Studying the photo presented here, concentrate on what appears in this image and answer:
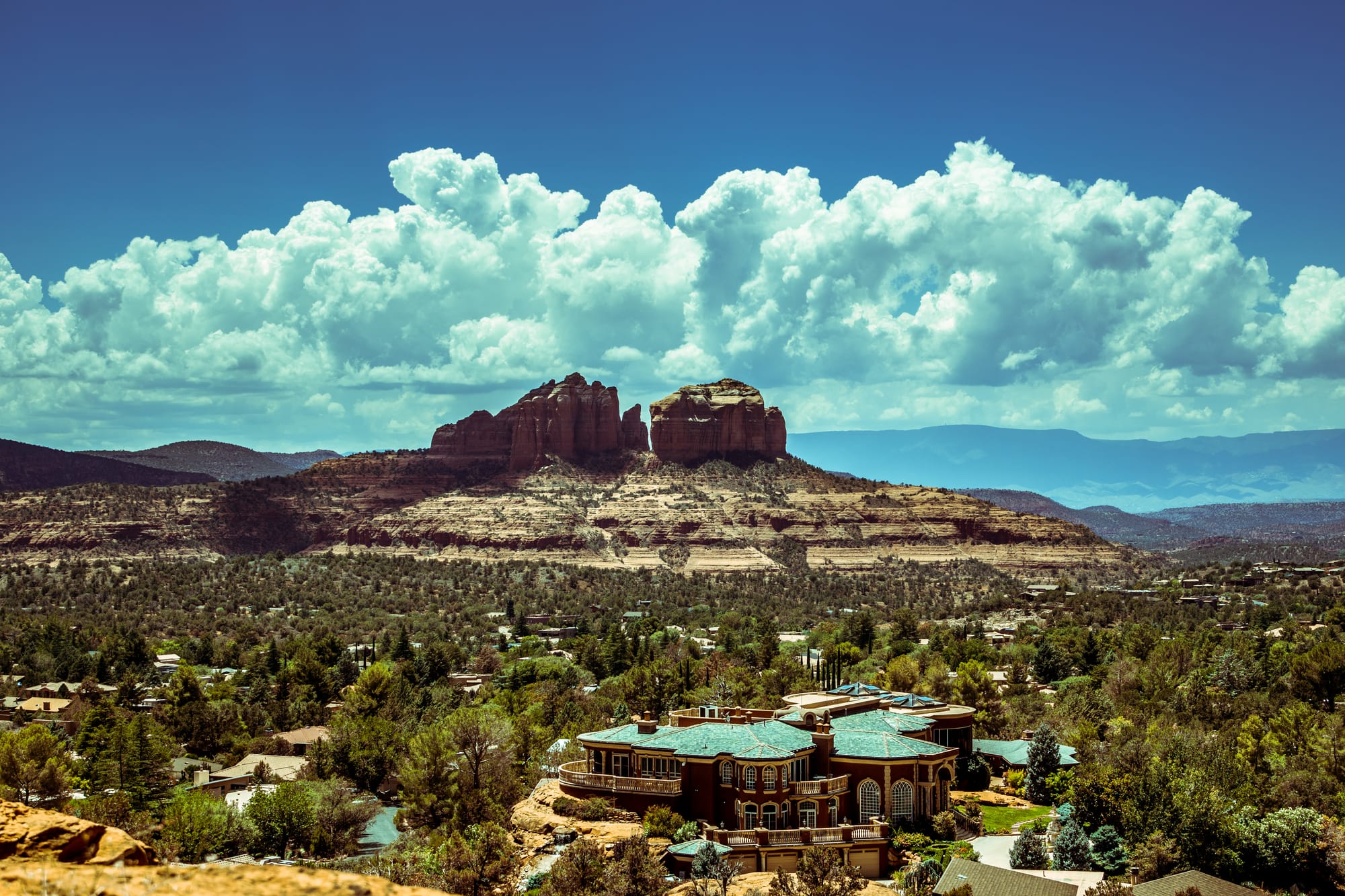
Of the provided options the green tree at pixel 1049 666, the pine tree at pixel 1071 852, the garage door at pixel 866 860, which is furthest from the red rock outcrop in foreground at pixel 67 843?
the green tree at pixel 1049 666

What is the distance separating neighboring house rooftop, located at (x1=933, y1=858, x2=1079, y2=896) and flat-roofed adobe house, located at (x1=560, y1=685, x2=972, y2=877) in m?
4.77

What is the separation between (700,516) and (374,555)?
47.7 meters

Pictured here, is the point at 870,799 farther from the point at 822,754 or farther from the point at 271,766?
the point at 271,766

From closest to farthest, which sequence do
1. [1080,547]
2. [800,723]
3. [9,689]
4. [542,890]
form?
[542,890]
[800,723]
[9,689]
[1080,547]

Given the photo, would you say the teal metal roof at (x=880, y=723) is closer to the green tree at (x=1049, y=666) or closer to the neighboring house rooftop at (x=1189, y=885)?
the neighboring house rooftop at (x=1189, y=885)

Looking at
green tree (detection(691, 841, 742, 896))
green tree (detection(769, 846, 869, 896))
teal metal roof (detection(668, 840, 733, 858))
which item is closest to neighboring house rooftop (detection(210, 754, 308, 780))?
teal metal roof (detection(668, 840, 733, 858))

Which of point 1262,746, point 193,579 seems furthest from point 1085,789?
point 193,579

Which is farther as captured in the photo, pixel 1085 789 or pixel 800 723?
pixel 800 723

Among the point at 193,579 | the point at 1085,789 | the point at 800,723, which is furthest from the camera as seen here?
the point at 193,579

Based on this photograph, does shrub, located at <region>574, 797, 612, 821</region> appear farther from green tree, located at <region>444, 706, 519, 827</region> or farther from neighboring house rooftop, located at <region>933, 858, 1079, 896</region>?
neighboring house rooftop, located at <region>933, 858, 1079, 896</region>

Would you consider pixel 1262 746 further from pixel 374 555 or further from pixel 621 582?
pixel 374 555

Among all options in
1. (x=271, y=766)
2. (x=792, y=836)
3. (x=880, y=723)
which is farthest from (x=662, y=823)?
(x=271, y=766)

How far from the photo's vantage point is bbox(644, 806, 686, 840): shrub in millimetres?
42656

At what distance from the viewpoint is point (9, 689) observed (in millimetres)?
85438
